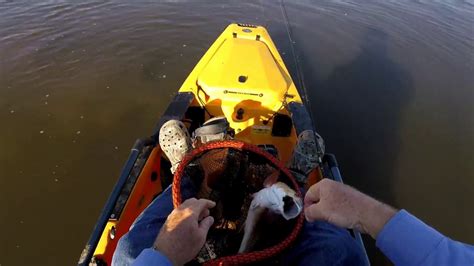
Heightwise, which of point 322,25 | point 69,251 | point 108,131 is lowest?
point 69,251

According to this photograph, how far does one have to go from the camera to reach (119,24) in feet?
28.4

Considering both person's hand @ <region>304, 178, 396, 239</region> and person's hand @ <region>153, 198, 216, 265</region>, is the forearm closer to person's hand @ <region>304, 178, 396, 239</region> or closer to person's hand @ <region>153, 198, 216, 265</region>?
person's hand @ <region>304, 178, 396, 239</region>

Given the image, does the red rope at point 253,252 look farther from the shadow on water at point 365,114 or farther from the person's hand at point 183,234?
the shadow on water at point 365,114

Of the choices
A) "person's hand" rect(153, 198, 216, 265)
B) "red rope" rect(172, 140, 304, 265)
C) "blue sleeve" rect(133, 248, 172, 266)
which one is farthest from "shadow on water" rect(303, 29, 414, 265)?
"blue sleeve" rect(133, 248, 172, 266)

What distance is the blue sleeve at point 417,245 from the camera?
4.41 feet

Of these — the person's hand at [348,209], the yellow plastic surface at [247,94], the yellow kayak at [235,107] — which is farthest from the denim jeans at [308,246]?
the yellow plastic surface at [247,94]

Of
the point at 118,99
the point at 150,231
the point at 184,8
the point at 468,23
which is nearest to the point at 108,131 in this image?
the point at 118,99

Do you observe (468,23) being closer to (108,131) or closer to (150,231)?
(108,131)

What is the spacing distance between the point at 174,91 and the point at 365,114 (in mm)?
3469

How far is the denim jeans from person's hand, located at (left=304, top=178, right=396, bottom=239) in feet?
1.48

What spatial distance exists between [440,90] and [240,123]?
16.6ft

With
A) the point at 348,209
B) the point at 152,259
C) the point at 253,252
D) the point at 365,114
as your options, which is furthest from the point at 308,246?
the point at 365,114

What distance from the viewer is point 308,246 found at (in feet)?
7.27

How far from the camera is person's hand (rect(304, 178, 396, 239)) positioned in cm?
158
